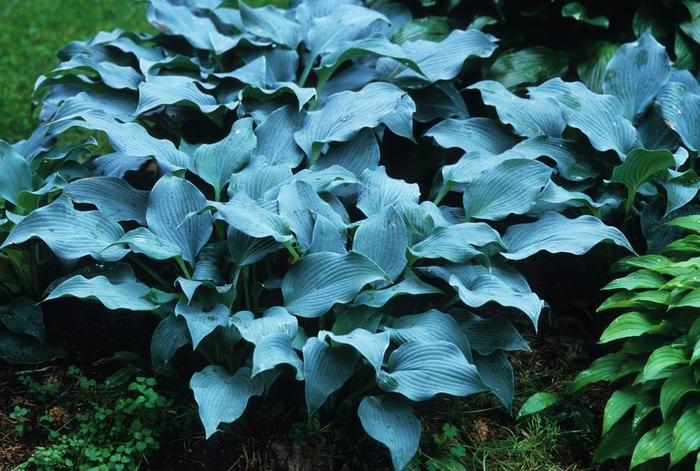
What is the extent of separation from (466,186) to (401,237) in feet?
2.01

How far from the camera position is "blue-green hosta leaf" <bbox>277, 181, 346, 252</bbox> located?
2924 millimetres

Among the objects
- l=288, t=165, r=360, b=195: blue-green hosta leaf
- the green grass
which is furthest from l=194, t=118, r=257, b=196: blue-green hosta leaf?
the green grass

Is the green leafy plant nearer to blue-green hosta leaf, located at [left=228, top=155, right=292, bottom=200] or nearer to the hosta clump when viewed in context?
blue-green hosta leaf, located at [left=228, top=155, right=292, bottom=200]

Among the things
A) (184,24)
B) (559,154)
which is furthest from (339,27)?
(559,154)

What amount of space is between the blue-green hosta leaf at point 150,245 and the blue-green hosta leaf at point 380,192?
716mm

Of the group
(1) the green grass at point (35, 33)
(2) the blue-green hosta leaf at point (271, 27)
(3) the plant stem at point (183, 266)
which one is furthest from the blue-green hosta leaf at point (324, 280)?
(1) the green grass at point (35, 33)

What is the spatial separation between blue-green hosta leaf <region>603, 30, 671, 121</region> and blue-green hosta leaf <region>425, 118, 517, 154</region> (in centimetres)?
53

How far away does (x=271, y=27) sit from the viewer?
4.04 m

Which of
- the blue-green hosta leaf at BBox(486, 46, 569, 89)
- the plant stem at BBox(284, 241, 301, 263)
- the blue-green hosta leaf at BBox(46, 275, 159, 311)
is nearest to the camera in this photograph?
the blue-green hosta leaf at BBox(46, 275, 159, 311)

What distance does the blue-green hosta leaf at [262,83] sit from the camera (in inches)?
136

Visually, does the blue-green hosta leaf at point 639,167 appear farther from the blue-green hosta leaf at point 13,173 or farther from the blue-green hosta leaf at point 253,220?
the blue-green hosta leaf at point 13,173

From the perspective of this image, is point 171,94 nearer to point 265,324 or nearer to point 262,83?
point 262,83

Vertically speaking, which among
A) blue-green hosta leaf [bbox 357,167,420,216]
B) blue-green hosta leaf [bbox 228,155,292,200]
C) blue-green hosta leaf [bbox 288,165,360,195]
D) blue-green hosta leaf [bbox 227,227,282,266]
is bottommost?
blue-green hosta leaf [bbox 357,167,420,216]

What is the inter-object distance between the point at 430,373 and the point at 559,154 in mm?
1270
